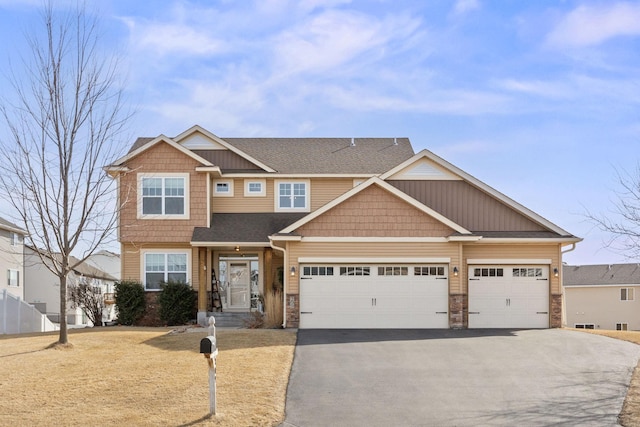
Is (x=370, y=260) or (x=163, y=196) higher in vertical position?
(x=163, y=196)

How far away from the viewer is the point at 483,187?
24078mm

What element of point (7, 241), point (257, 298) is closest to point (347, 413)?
point (257, 298)

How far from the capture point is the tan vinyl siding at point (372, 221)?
22016 mm

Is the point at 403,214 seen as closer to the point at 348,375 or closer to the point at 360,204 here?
the point at 360,204

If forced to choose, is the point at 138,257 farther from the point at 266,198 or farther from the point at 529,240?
the point at 529,240

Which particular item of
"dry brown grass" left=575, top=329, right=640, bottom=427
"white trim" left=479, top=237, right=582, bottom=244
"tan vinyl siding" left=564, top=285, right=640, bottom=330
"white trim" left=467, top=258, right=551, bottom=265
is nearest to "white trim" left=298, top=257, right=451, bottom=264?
"white trim" left=467, top=258, right=551, bottom=265

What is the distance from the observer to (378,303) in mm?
21891

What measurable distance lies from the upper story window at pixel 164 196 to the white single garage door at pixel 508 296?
10.9 metres

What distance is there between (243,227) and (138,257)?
420 centimetres

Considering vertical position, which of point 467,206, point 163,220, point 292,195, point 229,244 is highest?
point 292,195

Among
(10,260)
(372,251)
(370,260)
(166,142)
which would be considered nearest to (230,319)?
(370,260)

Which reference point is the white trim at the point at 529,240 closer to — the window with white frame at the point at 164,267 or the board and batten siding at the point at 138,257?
the board and batten siding at the point at 138,257

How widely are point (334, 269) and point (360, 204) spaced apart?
91.5 inches

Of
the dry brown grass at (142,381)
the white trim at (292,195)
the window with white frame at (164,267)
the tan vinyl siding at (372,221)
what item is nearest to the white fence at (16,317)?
the window with white frame at (164,267)
